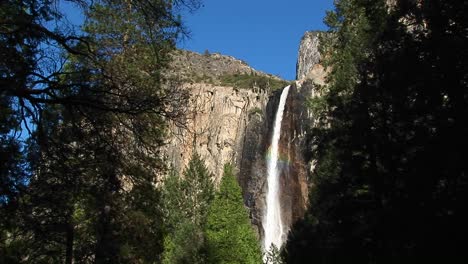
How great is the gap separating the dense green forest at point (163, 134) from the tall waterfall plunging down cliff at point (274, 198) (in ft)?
52.0

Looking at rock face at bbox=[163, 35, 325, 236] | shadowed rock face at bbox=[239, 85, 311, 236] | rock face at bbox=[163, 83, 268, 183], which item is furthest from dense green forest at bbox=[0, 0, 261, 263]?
rock face at bbox=[163, 83, 268, 183]

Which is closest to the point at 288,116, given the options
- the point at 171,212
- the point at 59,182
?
the point at 171,212

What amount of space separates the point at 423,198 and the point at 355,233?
9.89ft

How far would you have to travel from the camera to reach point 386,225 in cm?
1490

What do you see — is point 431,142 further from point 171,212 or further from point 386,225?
point 171,212

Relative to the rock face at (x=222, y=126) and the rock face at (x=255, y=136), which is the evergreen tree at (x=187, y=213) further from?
the rock face at (x=222, y=126)

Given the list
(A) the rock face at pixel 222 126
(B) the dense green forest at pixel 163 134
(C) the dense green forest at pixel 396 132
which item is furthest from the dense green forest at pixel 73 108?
(A) the rock face at pixel 222 126

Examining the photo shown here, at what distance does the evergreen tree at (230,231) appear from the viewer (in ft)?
100

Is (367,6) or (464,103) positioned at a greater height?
(367,6)

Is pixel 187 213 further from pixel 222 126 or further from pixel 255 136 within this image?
pixel 222 126

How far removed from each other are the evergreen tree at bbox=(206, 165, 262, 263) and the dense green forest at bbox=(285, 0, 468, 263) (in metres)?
11.3

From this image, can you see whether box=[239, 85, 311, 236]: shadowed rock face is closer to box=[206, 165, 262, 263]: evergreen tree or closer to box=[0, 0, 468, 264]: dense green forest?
box=[206, 165, 262, 263]: evergreen tree

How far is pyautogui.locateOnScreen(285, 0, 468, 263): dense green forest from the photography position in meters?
12.5

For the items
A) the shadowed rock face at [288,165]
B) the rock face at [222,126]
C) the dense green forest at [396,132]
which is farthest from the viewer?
the rock face at [222,126]
